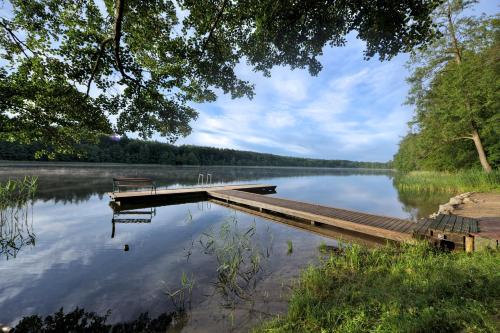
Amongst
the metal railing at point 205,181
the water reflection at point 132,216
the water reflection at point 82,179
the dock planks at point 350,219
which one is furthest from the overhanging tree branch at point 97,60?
the metal railing at point 205,181

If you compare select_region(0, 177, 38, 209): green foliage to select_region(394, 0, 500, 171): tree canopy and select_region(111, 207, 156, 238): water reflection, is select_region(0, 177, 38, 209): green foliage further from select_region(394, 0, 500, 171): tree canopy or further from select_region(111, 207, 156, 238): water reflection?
select_region(394, 0, 500, 171): tree canopy

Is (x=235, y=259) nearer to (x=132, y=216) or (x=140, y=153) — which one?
(x=132, y=216)

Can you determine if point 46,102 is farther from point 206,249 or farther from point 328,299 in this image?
point 328,299

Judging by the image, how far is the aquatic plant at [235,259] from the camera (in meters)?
4.08

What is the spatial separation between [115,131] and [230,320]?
6.59 metres

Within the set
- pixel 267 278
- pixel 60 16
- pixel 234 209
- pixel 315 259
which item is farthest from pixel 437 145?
pixel 60 16

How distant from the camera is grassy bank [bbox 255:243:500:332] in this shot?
2314 millimetres

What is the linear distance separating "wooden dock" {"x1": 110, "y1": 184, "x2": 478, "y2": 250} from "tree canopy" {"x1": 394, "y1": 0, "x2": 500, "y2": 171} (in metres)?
13.9

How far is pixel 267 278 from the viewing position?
14.8 ft

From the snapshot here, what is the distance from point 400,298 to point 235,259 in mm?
3040

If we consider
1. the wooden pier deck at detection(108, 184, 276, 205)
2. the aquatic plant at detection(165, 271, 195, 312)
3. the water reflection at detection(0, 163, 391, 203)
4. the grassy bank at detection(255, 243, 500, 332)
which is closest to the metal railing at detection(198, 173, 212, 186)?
the water reflection at detection(0, 163, 391, 203)

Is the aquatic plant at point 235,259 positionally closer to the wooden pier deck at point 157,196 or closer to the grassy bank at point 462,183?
the wooden pier deck at point 157,196

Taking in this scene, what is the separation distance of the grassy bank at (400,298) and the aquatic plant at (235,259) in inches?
39.9

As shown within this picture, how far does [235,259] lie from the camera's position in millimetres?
4852
